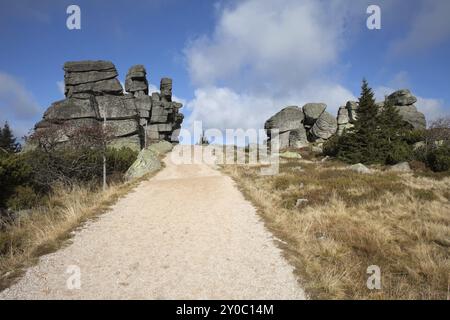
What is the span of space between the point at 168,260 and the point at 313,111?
2030 inches

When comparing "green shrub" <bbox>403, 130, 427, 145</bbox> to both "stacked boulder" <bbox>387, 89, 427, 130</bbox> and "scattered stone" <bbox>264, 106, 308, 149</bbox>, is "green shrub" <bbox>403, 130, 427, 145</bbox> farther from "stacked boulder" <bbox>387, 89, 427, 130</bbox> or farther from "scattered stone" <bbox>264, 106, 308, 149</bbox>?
"scattered stone" <bbox>264, 106, 308, 149</bbox>

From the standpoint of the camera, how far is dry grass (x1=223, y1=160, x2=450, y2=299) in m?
5.84

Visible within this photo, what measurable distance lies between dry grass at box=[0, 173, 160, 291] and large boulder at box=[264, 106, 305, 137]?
147 ft

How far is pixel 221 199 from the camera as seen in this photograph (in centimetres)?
1287

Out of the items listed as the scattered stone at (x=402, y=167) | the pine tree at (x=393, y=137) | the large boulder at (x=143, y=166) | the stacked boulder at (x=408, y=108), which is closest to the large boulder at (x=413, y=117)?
the stacked boulder at (x=408, y=108)

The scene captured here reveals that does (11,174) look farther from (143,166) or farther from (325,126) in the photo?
(325,126)

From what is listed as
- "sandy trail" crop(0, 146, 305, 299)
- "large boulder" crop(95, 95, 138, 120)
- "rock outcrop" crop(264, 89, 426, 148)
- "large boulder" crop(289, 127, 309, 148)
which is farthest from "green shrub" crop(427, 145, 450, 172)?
"large boulder" crop(95, 95, 138, 120)

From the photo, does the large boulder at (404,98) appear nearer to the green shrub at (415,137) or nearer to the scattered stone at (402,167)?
the green shrub at (415,137)

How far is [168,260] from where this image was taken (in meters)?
6.28

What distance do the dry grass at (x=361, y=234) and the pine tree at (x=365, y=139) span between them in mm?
12490

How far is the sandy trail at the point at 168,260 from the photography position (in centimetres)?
494

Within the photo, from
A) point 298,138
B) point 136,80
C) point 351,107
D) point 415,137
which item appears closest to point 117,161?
point 136,80
